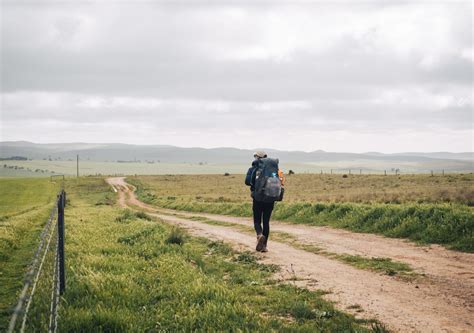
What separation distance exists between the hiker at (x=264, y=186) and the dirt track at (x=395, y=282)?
817 mm

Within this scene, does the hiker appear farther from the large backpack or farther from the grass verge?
the grass verge

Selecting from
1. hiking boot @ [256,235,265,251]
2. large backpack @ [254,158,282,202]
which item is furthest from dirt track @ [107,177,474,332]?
large backpack @ [254,158,282,202]

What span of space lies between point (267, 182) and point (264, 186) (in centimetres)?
16

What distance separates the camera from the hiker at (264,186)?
1229 cm

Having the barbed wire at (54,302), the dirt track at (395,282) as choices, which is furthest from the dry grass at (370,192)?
the barbed wire at (54,302)

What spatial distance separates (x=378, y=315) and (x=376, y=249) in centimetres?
620

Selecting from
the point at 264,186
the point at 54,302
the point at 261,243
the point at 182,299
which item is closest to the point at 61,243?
the point at 54,302

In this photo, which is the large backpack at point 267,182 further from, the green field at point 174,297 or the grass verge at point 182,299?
the grass verge at point 182,299

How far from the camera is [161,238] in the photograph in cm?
1366

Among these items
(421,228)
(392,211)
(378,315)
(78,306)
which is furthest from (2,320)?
(392,211)

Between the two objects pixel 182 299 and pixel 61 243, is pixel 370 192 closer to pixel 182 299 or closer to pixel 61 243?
pixel 182 299

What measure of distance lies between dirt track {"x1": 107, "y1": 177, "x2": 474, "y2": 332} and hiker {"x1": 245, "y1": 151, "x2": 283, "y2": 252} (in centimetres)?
82

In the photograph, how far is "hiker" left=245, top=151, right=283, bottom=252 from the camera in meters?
12.3

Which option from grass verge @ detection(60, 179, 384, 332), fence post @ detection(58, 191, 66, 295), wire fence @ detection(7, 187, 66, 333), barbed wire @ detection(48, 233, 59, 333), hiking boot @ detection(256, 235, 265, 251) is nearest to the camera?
barbed wire @ detection(48, 233, 59, 333)
